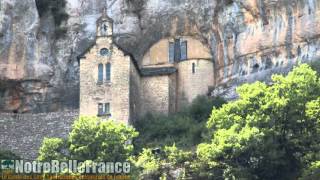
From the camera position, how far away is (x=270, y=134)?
57812 mm

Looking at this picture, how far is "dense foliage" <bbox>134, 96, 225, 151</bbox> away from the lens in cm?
6781

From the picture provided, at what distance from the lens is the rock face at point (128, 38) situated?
240ft

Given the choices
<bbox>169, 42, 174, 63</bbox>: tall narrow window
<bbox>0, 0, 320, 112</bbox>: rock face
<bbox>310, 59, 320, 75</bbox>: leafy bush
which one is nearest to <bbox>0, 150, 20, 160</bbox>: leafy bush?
<bbox>0, 0, 320, 112</bbox>: rock face

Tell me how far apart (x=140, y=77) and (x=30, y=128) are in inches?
330

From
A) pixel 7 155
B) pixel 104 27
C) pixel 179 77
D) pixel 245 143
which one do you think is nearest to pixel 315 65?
pixel 179 77

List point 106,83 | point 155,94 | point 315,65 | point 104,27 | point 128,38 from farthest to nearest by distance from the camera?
point 128,38
point 155,94
point 104,27
point 106,83
point 315,65

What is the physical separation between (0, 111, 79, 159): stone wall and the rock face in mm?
4136

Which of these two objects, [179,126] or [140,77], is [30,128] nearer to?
[140,77]

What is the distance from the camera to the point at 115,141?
59.2 metres

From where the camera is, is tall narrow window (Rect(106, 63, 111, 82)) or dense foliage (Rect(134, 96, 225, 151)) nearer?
dense foliage (Rect(134, 96, 225, 151))

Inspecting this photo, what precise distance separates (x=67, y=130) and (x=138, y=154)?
21.9 feet

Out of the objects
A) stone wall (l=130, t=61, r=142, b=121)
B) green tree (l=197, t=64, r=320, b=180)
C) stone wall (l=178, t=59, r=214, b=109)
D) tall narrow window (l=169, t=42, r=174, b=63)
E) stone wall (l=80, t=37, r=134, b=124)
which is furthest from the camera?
tall narrow window (l=169, t=42, r=174, b=63)

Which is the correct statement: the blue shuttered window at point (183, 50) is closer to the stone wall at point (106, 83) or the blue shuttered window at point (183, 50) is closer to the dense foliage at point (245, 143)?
the stone wall at point (106, 83)

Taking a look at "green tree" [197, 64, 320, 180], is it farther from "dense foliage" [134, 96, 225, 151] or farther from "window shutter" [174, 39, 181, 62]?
"window shutter" [174, 39, 181, 62]
